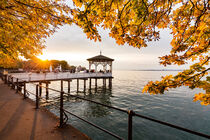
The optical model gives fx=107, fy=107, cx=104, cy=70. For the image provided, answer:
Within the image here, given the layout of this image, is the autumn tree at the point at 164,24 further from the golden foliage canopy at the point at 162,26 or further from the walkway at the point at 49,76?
the walkway at the point at 49,76

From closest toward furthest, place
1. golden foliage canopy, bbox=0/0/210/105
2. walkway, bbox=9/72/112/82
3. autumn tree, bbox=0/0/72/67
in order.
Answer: golden foliage canopy, bbox=0/0/210/105 → autumn tree, bbox=0/0/72/67 → walkway, bbox=9/72/112/82

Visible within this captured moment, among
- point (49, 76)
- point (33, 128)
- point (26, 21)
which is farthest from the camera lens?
point (49, 76)

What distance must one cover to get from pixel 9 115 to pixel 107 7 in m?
5.48

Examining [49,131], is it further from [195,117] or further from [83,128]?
[195,117]

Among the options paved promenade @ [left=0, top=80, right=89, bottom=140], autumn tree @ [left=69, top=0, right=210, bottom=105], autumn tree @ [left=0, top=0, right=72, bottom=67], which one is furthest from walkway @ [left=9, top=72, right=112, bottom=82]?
autumn tree @ [left=69, top=0, right=210, bottom=105]

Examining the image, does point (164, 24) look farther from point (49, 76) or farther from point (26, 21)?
point (49, 76)

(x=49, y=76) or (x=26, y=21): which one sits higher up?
(x=26, y=21)

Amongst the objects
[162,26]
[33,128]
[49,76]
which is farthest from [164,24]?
[49,76]

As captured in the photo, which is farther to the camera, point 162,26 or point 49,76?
point 49,76

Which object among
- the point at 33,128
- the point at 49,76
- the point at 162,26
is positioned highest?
the point at 162,26

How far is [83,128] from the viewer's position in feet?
Result: 26.5

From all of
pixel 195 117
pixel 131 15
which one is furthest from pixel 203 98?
pixel 195 117

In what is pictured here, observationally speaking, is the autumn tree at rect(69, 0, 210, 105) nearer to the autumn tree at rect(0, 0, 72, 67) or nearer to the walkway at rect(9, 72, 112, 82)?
the autumn tree at rect(0, 0, 72, 67)

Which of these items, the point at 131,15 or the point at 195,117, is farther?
the point at 195,117
